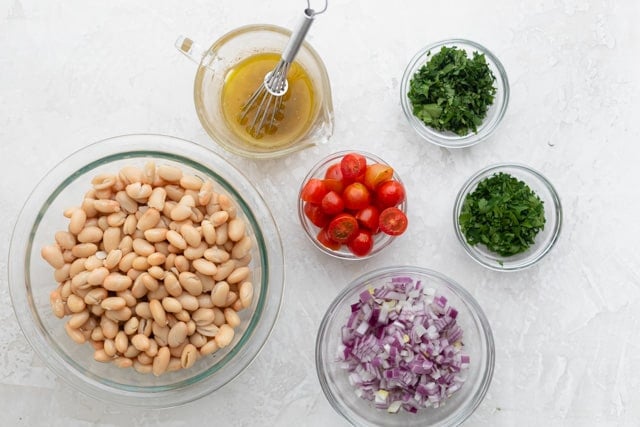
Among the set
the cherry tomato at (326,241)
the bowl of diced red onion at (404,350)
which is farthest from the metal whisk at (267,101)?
the bowl of diced red onion at (404,350)

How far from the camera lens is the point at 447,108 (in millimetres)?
1888

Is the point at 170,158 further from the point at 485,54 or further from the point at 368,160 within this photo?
the point at 485,54

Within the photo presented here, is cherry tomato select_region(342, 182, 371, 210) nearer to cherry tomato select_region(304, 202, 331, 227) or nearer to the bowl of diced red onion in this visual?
cherry tomato select_region(304, 202, 331, 227)

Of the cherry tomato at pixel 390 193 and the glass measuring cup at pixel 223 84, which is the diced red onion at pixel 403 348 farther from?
the glass measuring cup at pixel 223 84

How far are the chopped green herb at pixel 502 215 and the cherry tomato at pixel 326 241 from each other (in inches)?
14.5

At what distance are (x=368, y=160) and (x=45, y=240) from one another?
35.6 inches

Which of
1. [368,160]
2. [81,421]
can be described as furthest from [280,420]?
[368,160]

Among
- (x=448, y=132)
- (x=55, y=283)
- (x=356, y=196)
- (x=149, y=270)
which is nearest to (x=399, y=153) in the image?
(x=448, y=132)

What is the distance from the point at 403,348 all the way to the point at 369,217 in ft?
1.21

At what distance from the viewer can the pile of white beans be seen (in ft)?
5.14

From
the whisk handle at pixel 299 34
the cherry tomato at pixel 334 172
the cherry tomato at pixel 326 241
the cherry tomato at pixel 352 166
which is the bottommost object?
the cherry tomato at pixel 326 241

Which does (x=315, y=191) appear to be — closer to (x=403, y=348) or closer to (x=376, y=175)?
(x=376, y=175)

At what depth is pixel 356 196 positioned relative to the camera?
1.78m

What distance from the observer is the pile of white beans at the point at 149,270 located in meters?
1.57
